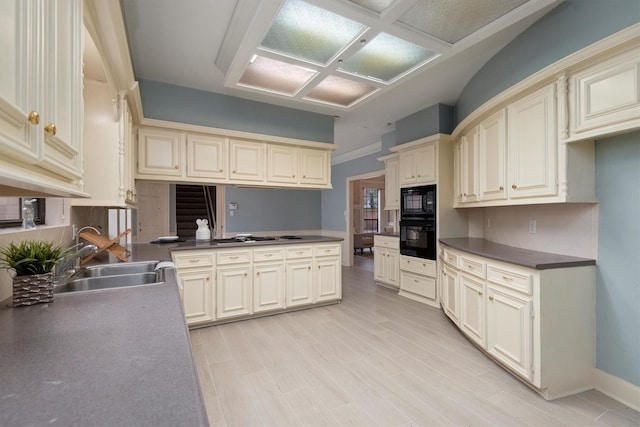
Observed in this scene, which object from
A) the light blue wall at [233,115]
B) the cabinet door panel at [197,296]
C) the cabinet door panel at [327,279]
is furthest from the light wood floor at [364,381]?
the light blue wall at [233,115]

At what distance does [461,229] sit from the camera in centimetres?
394

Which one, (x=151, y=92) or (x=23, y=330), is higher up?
(x=151, y=92)

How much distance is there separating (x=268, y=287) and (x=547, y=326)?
266 centimetres

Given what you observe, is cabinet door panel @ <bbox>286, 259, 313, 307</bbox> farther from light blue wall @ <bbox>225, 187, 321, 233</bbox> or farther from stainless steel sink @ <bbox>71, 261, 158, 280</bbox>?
light blue wall @ <bbox>225, 187, 321, 233</bbox>

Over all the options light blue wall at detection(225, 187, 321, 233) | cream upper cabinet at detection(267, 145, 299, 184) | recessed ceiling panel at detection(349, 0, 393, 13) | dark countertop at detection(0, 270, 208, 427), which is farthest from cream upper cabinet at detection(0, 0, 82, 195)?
light blue wall at detection(225, 187, 321, 233)

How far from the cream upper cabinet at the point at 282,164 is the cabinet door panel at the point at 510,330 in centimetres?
262

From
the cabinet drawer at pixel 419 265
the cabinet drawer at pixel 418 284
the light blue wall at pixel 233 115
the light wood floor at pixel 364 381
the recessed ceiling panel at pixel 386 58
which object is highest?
the recessed ceiling panel at pixel 386 58

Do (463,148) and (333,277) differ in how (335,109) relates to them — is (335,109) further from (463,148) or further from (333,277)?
(333,277)

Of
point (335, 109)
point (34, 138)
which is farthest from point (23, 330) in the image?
point (335, 109)

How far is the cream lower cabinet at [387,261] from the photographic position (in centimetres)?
465

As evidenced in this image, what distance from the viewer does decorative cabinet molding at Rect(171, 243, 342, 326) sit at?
10.2 feet

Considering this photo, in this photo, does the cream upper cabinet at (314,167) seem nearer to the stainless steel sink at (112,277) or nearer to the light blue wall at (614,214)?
the stainless steel sink at (112,277)

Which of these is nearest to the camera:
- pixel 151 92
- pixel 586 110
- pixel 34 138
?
pixel 34 138

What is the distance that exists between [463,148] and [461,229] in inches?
44.0
